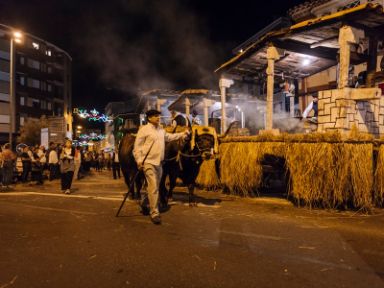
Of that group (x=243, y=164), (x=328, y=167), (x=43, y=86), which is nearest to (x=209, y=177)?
(x=243, y=164)

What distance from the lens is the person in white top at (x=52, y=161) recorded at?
49.9ft

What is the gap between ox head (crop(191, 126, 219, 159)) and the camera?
7676 mm

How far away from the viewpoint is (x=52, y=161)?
50.1 feet

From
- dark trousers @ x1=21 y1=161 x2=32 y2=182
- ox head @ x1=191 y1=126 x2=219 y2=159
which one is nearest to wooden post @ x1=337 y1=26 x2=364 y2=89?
ox head @ x1=191 y1=126 x2=219 y2=159

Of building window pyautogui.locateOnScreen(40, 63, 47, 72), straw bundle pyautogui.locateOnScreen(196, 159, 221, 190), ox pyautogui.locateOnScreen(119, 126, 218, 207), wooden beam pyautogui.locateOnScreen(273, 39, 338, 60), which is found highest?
building window pyautogui.locateOnScreen(40, 63, 47, 72)

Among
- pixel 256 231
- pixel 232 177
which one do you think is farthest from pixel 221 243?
pixel 232 177

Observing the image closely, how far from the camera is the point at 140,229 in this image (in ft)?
18.7

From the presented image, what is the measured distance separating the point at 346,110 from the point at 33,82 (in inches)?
2456

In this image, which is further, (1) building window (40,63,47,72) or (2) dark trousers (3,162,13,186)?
(1) building window (40,63,47,72)

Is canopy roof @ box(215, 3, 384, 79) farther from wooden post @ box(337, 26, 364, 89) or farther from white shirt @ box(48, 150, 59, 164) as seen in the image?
white shirt @ box(48, 150, 59, 164)

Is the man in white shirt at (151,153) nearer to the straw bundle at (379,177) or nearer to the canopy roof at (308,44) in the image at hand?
the straw bundle at (379,177)

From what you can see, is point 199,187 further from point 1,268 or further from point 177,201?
point 1,268

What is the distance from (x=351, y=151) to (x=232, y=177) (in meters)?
3.35

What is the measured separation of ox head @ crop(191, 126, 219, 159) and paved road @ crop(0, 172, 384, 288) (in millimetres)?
1294
